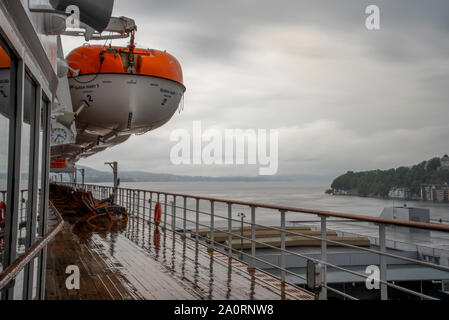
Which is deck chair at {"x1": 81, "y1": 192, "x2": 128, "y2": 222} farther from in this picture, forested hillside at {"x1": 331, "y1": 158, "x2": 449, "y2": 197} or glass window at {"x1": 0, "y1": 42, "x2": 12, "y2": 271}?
forested hillside at {"x1": 331, "y1": 158, "x2": 449, "y2": 197}

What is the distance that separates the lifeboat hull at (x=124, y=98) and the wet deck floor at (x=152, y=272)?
295 cm

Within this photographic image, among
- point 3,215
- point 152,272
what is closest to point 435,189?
point 152,272

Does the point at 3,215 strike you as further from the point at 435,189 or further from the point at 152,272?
the point at 435,189

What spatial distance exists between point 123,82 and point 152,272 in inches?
186

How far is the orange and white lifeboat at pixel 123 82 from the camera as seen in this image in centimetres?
749

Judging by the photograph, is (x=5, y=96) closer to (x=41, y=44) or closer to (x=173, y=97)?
(x=41, y=44)

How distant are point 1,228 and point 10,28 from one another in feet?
2.70

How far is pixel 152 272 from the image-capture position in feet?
12.2

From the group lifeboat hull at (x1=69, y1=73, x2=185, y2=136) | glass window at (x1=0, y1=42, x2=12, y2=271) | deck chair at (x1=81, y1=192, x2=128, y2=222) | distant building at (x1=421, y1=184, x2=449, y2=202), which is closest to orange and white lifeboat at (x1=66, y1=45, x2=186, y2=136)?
lifeboat hull at (x1=69, y1=73, x2=185, y2=136)

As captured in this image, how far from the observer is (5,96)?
1.54 m

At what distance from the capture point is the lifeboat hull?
7504 millimetres

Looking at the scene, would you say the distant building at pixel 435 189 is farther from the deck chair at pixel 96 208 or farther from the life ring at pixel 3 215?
the life ring at pixel 3 215

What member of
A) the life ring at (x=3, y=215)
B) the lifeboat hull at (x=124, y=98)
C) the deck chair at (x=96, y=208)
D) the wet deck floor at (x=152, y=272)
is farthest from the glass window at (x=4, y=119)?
the deck chair at (x=96, y=208)
